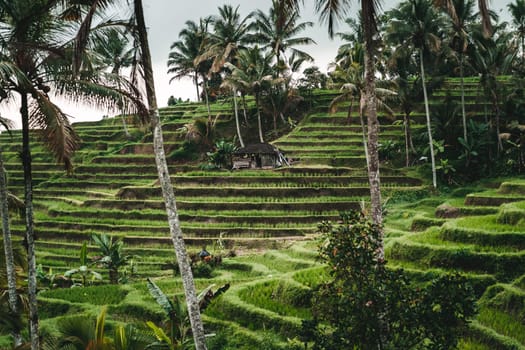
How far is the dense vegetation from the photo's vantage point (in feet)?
31.6

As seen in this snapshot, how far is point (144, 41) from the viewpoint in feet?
30.2

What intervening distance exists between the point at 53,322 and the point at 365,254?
1033 centimetres

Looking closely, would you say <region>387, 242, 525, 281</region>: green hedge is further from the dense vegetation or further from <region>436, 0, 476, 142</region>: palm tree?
<region>436, 0, 476, 142</region>: palm tree

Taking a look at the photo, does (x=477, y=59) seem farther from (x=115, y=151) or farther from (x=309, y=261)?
(x=115, y=151)

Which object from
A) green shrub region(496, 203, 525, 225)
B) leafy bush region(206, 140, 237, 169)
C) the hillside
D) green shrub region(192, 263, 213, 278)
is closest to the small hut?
leafy bush region(206, 140, 237, 169)

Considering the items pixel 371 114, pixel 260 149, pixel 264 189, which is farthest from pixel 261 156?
pixel 371 114

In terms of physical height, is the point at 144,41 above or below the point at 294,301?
above

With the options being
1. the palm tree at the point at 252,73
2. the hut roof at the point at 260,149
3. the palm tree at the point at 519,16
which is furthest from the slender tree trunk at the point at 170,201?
the palm tree at the point at 519,16

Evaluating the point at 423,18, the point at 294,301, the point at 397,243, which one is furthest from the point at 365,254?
the point at 423,18

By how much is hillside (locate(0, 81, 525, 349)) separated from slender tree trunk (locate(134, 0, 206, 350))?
2.92 meters

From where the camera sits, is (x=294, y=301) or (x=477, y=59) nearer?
(x=294, y=301)

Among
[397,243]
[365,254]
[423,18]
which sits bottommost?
[397,243]

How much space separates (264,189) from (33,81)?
19600mm

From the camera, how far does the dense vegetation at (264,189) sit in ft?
31.6
